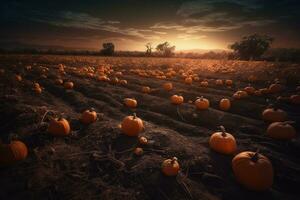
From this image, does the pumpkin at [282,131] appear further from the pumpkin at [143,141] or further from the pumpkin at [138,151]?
the pumpkin at [138,151]

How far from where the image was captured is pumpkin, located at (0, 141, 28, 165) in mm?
3680

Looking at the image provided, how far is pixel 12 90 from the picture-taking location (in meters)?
8.74

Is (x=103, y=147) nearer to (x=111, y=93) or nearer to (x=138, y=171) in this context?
(x=138, y=171)

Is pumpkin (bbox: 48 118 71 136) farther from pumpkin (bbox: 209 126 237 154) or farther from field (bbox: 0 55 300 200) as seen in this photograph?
pumpkin (bbox: 209 126 237 154)

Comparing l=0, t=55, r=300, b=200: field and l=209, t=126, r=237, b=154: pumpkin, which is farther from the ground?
l=209, t=126, r=237, b=154: pumpkin

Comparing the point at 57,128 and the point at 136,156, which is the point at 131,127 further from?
the point at 57,128

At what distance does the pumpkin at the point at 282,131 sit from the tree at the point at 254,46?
177ft

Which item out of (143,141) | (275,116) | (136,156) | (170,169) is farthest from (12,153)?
(275,116)

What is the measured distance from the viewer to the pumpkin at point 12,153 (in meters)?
3.68

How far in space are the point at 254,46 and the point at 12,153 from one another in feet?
201

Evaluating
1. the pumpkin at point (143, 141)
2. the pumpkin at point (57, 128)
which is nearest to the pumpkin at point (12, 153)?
the pumpkin at point (57, 128)

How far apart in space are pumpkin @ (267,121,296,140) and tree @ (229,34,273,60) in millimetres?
53864

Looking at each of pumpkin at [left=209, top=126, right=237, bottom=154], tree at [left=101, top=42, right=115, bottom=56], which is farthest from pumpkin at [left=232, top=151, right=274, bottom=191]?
tree at [left=101, top=42, right=115, bottom=56]

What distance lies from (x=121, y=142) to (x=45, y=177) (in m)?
1.91
